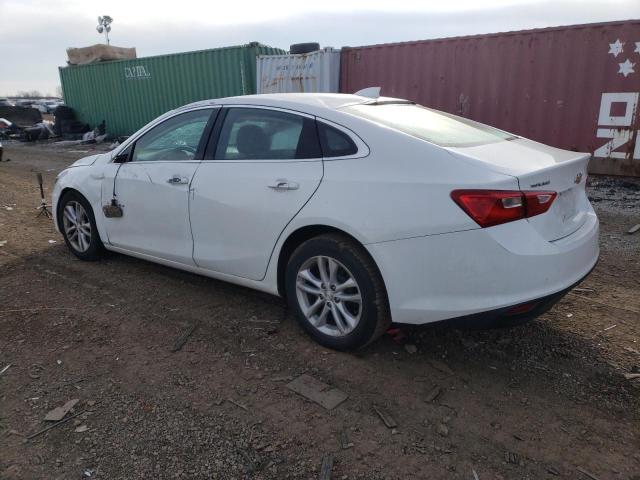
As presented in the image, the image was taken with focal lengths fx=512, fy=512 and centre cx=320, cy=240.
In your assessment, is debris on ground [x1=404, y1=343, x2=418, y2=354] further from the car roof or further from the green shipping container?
the green shipping container

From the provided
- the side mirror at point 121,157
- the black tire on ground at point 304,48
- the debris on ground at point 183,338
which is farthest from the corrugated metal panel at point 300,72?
the debris on ground at point 183,338

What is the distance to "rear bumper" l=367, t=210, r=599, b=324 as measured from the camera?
2.53 m

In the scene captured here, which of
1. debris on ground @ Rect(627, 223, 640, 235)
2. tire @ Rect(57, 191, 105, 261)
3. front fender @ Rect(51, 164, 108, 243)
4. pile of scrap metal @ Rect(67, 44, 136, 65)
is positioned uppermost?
pile of scrap metal @ Rect(67, 44, 136, 65)

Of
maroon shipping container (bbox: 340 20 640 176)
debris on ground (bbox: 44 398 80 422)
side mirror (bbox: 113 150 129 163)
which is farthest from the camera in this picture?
maroon shipping container (bbox: 340 20 640 176)

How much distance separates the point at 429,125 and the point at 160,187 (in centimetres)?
206

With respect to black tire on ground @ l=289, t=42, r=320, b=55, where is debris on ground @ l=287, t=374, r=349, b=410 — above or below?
below

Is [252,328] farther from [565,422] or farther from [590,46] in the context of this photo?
[590,46]

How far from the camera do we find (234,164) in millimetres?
3506

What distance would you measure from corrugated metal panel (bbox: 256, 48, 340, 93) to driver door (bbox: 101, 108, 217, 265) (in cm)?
743

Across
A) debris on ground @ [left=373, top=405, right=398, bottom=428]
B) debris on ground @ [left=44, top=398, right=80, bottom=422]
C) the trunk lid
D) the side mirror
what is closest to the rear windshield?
the trunk lid

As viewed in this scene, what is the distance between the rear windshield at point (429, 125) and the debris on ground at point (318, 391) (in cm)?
149

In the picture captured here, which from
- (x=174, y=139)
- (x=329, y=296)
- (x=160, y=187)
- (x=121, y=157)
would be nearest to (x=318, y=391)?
(x=329, y=296)

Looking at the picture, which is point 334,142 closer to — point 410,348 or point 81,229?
point 410,348

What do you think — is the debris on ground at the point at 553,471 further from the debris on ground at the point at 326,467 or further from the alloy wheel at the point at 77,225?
the alloy wheel at the point at 77,225
